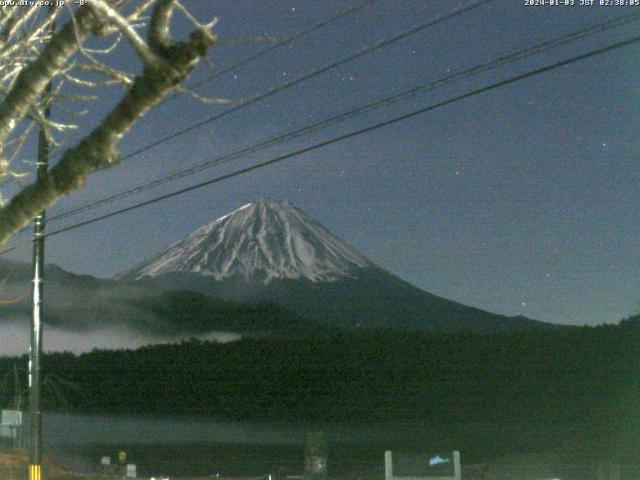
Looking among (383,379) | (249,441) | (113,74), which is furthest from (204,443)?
(113,74)

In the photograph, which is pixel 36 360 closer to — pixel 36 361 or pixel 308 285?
pixel 36 361

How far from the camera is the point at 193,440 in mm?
50531

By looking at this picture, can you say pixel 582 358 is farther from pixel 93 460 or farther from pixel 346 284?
pixel 346 284

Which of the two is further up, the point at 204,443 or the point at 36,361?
the point at 36,361

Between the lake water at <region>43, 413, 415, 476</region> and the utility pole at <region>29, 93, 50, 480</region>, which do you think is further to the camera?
the lake water at <region>43, 413, 415, 476</region>

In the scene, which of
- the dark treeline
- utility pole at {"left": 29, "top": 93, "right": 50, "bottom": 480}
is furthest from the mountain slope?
utility pole at {"left": 29, "top": 93, "right": 50, "bottom": 480}

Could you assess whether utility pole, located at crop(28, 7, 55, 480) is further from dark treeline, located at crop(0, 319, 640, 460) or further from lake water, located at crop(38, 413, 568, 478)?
dark treeline, located at crop(0, 319, 640, 460)

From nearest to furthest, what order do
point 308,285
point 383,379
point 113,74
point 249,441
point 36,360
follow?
1. point 113,74
2. point 36,360
3. point 249,441
4. point 383,379
5. point 308,285

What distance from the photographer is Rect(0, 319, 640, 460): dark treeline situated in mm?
57000

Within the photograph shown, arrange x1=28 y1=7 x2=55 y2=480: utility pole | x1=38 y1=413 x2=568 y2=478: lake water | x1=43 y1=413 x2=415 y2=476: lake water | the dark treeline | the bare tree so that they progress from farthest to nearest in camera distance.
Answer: the dark treeline, x1=38 y1=413 x2=568 y2=478: lake water, x1=43 y1=413 x2=415 y2=476: lake water, x1=28 y1=7 x2=55 y2=480: utility pole, the bare tree

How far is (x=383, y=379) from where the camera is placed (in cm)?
6581

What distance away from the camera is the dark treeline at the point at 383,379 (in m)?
57.0

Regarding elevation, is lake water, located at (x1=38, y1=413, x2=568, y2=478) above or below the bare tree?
below

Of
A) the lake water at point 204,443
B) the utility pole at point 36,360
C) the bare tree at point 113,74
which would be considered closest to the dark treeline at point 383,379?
the lake water at point 204,443
